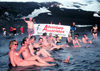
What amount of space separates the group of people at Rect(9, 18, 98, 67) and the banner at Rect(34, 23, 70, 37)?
0.36ft

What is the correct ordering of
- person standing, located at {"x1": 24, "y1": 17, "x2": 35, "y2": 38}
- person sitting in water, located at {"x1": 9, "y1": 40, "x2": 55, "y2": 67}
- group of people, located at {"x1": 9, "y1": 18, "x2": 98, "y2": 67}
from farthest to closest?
person standing, located at {"x1": 24, "y1": 17, "x2": 35, "y2": 38} → group of people, located at {"x1": 9, "y1": 18, "x2": 98, "y2": 67} → person sitting in water, located at {"x1": 9, "y1": 40, "x2": 55, "y2": 67}

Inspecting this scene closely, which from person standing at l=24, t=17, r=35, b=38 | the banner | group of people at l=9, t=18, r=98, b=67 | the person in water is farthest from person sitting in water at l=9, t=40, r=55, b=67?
the person in water

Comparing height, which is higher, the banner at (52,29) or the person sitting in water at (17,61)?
the banner at (52,29)

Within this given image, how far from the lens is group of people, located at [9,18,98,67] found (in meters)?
2.15

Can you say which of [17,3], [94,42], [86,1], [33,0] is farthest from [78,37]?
[17,3]

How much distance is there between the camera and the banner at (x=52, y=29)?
3.49 m

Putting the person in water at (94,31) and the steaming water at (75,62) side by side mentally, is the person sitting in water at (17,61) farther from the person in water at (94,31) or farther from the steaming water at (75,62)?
the person in water at (94,31)

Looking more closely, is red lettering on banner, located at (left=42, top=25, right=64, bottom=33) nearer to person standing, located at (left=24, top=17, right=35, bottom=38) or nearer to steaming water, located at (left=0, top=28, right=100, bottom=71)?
person standing, located at (left=24, top=17, right=35, bottom=38)

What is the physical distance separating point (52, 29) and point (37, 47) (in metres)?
0.81

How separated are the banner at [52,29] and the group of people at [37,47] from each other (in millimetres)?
111

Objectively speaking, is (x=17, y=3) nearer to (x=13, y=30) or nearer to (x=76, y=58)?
(x=13, y=30)

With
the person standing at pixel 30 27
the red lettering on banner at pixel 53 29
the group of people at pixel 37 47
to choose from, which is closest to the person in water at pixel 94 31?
the group of people at pixel 37 47

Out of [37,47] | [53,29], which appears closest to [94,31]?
[53,29]

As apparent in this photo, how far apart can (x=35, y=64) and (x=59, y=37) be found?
1.57 metres
